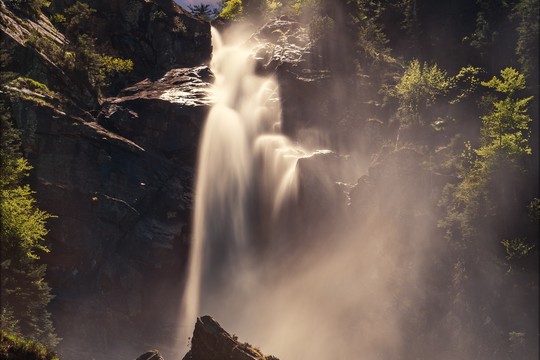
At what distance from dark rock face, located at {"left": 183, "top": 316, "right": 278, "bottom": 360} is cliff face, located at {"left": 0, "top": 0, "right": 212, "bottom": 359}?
16.4 meters

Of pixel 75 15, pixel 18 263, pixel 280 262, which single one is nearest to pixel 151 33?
pixel 75 15

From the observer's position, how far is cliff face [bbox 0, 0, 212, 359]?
34.8 m

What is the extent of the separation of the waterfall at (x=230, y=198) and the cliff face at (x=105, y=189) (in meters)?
1.28

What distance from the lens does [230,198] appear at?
142 ft

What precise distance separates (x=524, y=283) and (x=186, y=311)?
28561mm

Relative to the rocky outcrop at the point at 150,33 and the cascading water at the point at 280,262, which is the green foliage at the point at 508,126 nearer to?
the cascading water at the point at 280,262

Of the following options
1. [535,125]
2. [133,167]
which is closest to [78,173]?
[133,167]

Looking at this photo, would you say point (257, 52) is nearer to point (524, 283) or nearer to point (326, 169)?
point (326, 169)

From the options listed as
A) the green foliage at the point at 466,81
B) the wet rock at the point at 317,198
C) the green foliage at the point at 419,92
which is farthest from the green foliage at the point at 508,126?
the wet rock at the point at 317,198

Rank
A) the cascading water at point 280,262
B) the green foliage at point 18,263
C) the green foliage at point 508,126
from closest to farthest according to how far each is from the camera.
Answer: the green foliage at point 18,263, the green foliage at point 508,126, the cascading water at point 280,262

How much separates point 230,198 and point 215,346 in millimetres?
22018

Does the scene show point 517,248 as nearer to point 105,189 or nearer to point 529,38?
point 529,38

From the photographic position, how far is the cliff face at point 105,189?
1372 inches

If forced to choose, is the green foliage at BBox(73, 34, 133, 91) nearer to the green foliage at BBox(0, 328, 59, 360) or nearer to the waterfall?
the waterfall
